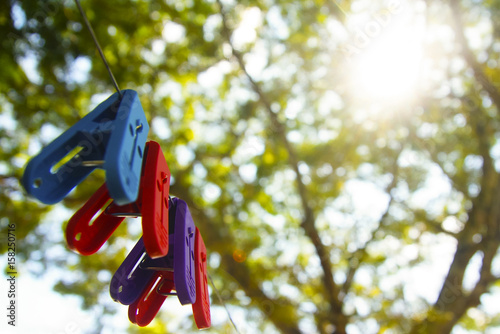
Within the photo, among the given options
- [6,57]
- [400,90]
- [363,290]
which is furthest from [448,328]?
[6,57]

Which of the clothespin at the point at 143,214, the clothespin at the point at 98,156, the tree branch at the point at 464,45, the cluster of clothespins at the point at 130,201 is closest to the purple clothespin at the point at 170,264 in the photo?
the cluster of clothespins at the point at 130,201

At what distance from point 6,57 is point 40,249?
276 cm

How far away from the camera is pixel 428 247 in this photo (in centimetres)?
520

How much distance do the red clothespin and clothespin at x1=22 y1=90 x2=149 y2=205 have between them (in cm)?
50

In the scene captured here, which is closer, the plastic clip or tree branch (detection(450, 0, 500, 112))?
the plastic clip

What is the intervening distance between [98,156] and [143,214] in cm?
24

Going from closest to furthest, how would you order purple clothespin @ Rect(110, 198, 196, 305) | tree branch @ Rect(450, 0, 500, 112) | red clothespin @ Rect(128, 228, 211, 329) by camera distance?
1. purple clothespin @ Rect(110, 198, 196, 305)
2. red clothespin @ Rect(128, 228, 211, 329)
3. tree branch @ Rect(450, 0, 500, 112)

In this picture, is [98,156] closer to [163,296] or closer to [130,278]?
[130,278]

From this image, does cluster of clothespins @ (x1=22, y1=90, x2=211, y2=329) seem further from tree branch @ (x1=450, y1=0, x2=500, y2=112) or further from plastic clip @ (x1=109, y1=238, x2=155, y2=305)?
tree branch @ (x1=450, y1=0, x2=500, y2=112)

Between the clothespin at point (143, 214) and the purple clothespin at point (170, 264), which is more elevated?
the clothespin at point (143, 214)

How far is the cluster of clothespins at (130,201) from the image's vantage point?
92 cm

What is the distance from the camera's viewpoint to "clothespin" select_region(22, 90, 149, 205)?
856mm

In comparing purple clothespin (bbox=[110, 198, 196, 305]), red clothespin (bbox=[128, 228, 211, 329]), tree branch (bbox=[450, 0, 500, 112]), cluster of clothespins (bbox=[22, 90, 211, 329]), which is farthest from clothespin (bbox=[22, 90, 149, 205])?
tree branch (bbox=[450, 0, 500, 112])

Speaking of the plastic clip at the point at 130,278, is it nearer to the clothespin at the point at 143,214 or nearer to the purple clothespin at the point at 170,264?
the purple clothespin at the point at 170,264
